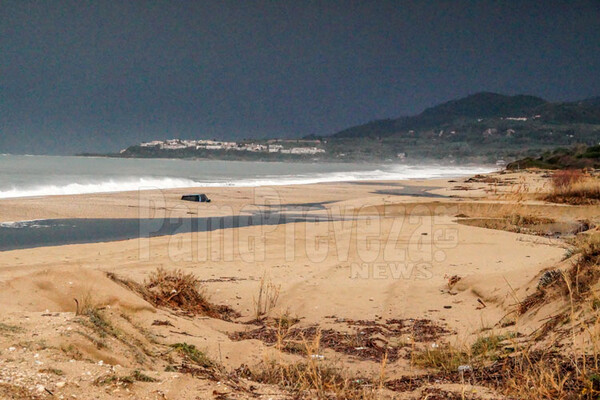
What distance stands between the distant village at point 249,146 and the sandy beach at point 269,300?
109931 mm

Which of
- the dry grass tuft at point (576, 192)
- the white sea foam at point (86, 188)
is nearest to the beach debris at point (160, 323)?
the dry grass tuft at point (576, 192)

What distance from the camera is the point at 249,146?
129 meters

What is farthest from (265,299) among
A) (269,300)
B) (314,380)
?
(314,380)

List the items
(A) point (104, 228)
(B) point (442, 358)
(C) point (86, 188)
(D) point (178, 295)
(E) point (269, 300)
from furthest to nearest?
(C) point (86, 188) → (A) point (104, 228) → (E) point (269, 300) → (D) point (178, 295) → (B) point (442, 358)

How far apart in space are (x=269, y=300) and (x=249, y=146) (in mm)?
123083

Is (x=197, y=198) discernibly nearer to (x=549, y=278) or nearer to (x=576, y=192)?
(x=576, y=192)

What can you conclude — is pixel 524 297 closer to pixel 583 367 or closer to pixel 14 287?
pixel 583 367

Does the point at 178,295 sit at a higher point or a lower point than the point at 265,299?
higher

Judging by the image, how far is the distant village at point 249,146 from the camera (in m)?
124

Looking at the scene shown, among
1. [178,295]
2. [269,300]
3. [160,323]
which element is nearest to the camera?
[160,323]

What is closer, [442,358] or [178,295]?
[442,358]

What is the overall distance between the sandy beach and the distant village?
10993 cm

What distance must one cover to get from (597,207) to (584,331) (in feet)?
39.0

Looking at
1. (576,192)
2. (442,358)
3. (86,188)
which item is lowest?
(442,358)
